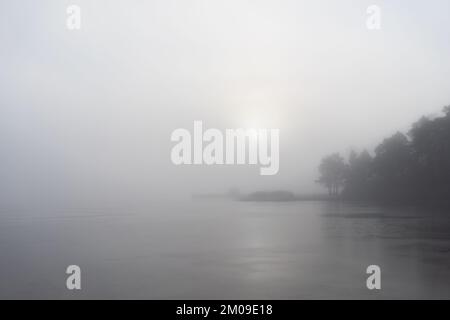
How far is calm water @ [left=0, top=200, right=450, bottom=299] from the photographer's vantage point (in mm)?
11703

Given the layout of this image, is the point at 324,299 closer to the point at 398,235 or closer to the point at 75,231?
the point at 398,235

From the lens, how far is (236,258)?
626 inches

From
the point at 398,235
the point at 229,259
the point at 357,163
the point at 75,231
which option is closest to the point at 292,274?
the point at 229,259

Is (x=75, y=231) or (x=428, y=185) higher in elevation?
(x=428, y=185)

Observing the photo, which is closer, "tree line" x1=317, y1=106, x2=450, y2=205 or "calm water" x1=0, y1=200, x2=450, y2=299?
"calm water" x1=0, y1=200, x2=450, y2=299

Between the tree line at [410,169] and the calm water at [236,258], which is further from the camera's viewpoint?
the tree line at [410,169]

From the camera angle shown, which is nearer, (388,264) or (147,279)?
(147,279)

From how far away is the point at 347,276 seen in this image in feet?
44.3

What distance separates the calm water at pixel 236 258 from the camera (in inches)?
461

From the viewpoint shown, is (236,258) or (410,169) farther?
(410,169)
